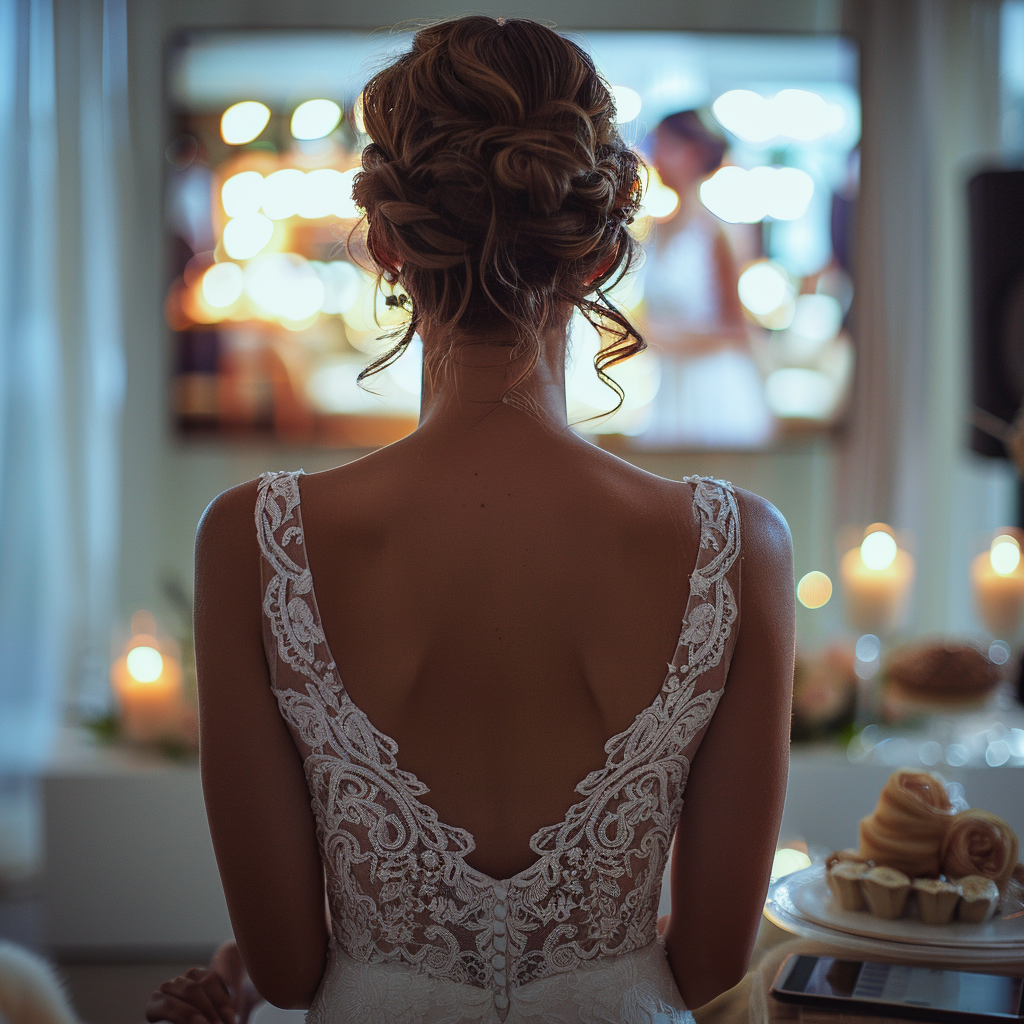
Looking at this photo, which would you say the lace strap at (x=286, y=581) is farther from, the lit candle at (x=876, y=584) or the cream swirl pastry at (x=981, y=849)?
the lit candle at (x=876, y=584)

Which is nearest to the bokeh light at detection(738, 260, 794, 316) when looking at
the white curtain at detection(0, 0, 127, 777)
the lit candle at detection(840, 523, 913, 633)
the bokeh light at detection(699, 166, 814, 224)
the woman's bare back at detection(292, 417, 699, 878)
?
the bokeh light at detection(699, 166, 814, 224)

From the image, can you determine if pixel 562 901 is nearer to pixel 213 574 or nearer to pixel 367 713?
pixel 367 713

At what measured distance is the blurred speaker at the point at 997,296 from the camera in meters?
2.17

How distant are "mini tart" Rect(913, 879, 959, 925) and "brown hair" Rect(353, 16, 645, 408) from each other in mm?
552

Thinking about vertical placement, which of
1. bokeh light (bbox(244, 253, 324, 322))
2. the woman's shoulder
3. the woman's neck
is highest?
bokeh light (bbox(244, 253, 324, 322))

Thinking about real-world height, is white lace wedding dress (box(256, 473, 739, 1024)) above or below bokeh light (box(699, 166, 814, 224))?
below

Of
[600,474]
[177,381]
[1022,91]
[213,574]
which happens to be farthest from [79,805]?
[1022,91]

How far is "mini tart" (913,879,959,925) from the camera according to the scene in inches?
33.6

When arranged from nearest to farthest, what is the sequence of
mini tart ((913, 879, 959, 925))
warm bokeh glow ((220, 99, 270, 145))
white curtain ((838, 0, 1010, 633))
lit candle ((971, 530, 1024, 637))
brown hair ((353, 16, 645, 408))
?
brown hair ((353, 16, 645, 408))
mini tart ((913, 879, 959, 925))
lit candle ((971, 530, 1024, 637))
warm bokeh glow ((220, 99, 270, 145))
white curtain ((838, 0, 1010, 633))

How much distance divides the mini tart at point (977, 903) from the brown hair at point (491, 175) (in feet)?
1.89

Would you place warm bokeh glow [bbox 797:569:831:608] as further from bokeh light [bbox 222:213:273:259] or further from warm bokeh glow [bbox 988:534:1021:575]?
bokeh light [bbox 222:213:273:259]

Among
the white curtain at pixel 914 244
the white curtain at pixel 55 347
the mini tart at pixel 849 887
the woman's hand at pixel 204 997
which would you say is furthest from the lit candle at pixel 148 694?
the white curtain at pixel 914 244

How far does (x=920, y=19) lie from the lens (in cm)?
320

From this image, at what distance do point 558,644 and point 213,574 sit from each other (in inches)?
10.7
